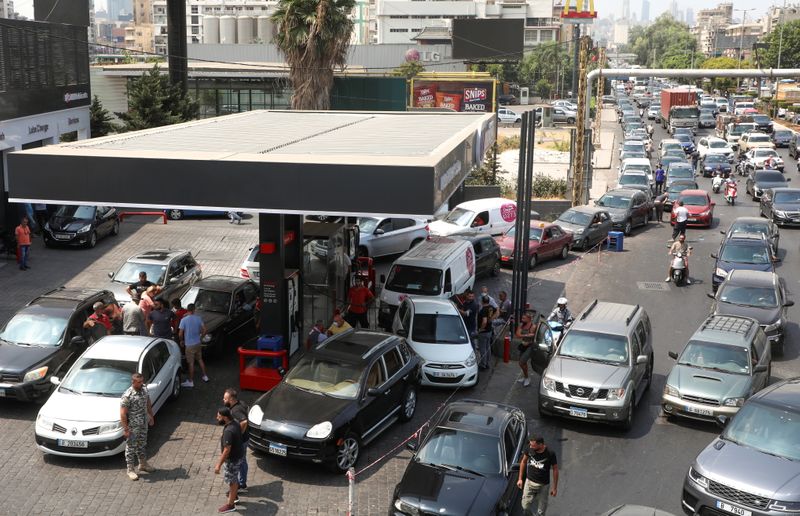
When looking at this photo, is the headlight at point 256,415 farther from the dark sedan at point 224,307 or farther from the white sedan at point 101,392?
the dark sedan at point 224,307

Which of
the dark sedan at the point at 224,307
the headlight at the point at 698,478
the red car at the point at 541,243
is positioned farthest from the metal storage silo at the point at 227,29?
the headlight at the point at 698,478

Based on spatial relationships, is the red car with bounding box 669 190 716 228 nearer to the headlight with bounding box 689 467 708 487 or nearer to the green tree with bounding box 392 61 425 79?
the headlight with bounding box 689 467 708 487

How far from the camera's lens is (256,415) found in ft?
45.6

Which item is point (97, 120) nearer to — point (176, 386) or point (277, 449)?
point (176, 386)

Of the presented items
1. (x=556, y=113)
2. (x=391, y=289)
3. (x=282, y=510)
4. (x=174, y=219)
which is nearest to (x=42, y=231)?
(x=174, y=219)

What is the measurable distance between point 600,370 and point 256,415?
6.20 metres

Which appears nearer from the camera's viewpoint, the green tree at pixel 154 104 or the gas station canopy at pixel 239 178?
the gas station canopy at pixel 239 178

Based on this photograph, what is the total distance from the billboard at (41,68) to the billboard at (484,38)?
5909 centimetres

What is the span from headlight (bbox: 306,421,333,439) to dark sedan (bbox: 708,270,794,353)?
36.7ft

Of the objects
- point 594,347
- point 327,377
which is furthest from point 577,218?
point 327,377

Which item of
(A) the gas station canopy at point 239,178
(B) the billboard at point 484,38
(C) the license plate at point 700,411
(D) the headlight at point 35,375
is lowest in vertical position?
(C) the license plate at point 700,411

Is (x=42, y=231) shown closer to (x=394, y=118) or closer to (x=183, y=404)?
(x=394, y=118)

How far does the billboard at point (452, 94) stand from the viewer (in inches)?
2420

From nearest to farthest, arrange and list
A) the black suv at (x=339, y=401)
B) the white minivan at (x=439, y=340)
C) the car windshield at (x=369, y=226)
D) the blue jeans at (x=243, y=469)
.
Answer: the blue jeans at (x=243, y=469), the black suv at (x=339, y=401), the white minivan at (x=439, y=340), the car windshield at (x=369, y=226)
